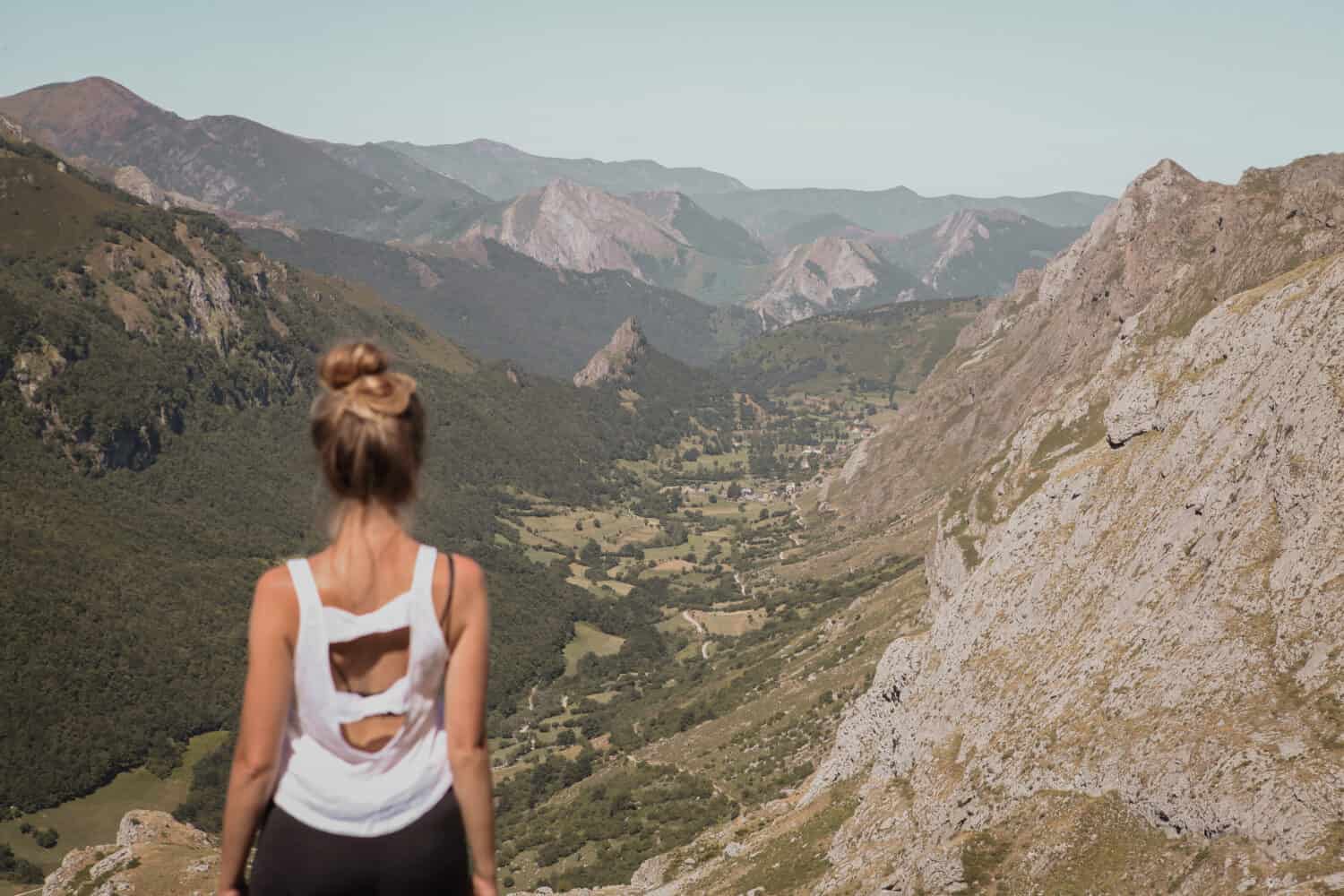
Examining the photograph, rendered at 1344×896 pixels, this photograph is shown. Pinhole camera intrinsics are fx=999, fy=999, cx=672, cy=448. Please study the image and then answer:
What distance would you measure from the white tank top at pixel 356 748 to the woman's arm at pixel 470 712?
178 mm

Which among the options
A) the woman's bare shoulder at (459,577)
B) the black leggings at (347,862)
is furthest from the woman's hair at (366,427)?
the black leggings at (347,862)

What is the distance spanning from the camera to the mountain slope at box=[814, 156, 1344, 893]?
1729 inches

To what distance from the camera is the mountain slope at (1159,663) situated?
4391cm

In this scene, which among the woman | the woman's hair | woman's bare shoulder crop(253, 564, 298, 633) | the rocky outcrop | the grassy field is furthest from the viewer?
the grassy field

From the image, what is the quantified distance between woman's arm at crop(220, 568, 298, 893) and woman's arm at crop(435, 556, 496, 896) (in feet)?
3.84

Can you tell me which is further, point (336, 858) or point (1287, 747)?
point (1287, 747)

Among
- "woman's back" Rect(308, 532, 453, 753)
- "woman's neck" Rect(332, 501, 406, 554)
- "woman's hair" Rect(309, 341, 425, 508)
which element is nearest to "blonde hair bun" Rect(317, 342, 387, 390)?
"woman's hair" Rect(309, 341, 425, 508)

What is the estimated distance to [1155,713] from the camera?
51375 mm

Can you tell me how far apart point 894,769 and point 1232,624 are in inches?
1269

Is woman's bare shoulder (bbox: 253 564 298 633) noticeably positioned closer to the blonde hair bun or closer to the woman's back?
the woman's back

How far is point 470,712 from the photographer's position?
7773 mm

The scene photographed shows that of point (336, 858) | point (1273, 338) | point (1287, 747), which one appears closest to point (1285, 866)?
point (1287, 747)

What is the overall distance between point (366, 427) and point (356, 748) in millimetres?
2465

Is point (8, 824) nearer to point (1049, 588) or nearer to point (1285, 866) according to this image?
point (1049, 588)
